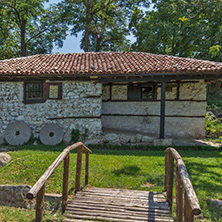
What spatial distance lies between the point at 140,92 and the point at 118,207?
26.7ft

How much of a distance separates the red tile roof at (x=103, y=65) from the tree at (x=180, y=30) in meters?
6.68

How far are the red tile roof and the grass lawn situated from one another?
11.2ft

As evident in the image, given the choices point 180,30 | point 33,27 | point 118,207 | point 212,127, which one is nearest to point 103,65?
point 212,127

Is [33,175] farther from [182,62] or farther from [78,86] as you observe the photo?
[182,62]

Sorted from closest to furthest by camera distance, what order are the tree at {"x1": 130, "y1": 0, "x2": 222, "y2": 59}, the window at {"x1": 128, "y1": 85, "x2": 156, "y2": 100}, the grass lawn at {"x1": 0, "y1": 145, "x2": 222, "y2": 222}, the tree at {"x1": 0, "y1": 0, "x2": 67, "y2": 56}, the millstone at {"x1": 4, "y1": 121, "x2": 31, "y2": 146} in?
the grass lawn at {"x1": 0, "y1": 145, "x2": 222, "y2": 222} < the millstone at {"x1": 4, "y1": 121, "x2": 31, "y2": 146} < the window at {"x1": 128, "y1": 85, "x2": 156, "y2": 100} < the tree at {"x1": 130, "y1": 0, "x2": 222, "y2": 59} < the tree at {"x1": 0, "y1": 0, "x2": 67, "y2": 56}

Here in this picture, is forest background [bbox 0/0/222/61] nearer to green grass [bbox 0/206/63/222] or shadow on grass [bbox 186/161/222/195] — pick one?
shadow on grass [bbox 186/161/222/195]

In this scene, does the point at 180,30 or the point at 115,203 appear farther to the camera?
the point at 180,30

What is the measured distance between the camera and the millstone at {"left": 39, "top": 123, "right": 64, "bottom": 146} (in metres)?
8.56

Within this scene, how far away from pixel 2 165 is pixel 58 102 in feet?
13.7

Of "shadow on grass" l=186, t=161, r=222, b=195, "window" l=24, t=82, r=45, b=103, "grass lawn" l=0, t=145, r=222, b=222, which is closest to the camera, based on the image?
"grass lawn" l=0, t=145, r=222, b=222

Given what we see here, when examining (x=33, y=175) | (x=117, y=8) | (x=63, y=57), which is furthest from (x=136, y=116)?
(x=117, y=8)

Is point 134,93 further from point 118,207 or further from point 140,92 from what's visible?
point 118,207

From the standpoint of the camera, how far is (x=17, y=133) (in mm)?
8695

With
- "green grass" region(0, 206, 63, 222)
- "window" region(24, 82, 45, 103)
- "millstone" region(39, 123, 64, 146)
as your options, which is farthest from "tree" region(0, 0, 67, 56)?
"green grass" region(0, 206, 63, 222)
